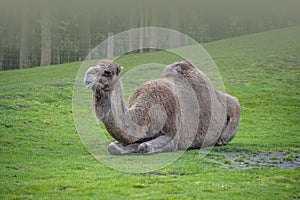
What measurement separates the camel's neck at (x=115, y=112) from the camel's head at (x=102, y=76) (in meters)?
0.10

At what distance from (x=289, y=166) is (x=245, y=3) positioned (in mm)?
43078

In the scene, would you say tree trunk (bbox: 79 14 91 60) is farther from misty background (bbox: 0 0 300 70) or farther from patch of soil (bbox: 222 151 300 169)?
patch of soil (bbox: 222 151 300 169)

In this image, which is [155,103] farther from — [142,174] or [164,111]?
[142,174]

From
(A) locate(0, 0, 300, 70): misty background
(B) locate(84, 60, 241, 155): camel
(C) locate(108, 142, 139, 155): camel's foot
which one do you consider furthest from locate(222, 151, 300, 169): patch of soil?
(A) locate(0, 0, 300, 70): misty background

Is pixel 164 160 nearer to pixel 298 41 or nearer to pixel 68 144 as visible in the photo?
pixel 68 144

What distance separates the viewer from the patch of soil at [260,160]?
34.5 ft

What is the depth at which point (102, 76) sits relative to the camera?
9.07 meters

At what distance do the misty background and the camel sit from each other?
2567cm

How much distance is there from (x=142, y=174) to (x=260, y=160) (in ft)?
9.09

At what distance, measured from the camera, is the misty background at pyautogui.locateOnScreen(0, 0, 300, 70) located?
39.8 m

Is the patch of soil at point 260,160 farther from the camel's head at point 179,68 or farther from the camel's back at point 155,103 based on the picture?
the camel's head at point 179,68

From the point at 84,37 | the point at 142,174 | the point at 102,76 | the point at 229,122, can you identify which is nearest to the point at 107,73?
the point at 102,76

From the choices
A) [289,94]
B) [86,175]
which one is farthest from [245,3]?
[86,175]

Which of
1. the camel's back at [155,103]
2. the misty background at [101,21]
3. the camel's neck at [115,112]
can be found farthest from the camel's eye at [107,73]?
the misty background at [101,21]
